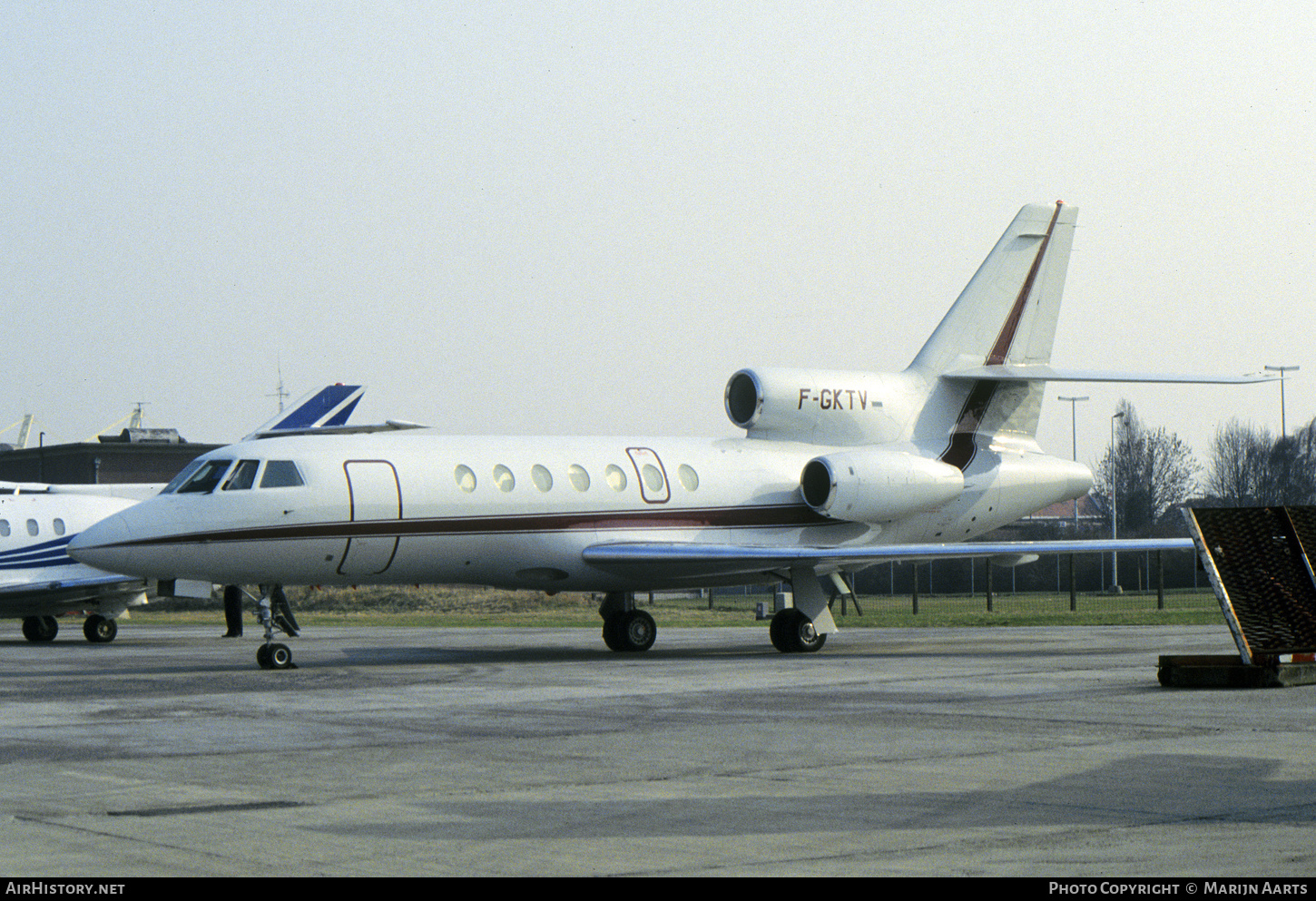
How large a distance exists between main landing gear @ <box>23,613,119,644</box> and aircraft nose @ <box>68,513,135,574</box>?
12084mm

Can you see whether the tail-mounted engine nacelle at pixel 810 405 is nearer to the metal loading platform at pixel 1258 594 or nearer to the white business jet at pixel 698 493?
the white business jet at pixel 698 493

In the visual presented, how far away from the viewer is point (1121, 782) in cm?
859

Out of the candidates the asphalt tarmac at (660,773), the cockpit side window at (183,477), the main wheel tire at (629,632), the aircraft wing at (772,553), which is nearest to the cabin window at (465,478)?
the aircraft wing at (772,553)

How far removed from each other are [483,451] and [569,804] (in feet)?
44.4

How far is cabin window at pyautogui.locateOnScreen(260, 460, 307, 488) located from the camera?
63.1 ft

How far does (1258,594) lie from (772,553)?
28.1 feet

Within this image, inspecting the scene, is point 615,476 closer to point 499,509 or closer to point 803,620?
point 499,509

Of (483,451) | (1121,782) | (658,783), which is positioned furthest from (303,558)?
(1121,782)

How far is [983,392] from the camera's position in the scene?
84.2ft

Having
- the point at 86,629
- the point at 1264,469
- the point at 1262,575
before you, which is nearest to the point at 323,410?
the point at 86,629

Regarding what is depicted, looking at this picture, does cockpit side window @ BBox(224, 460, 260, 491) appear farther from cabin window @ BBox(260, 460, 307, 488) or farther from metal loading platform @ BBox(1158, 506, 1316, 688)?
metal loading platform @ BBox(1158, 506, 1316, 688)

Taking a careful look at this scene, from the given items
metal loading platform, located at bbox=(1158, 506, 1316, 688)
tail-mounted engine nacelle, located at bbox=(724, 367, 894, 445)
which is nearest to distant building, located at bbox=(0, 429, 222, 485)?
tail-mounted engine nacelle, located at bbox=(724, 367, 894, 445)

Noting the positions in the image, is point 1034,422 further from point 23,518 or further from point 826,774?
point 23,518

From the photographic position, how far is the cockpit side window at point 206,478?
62.3ft
